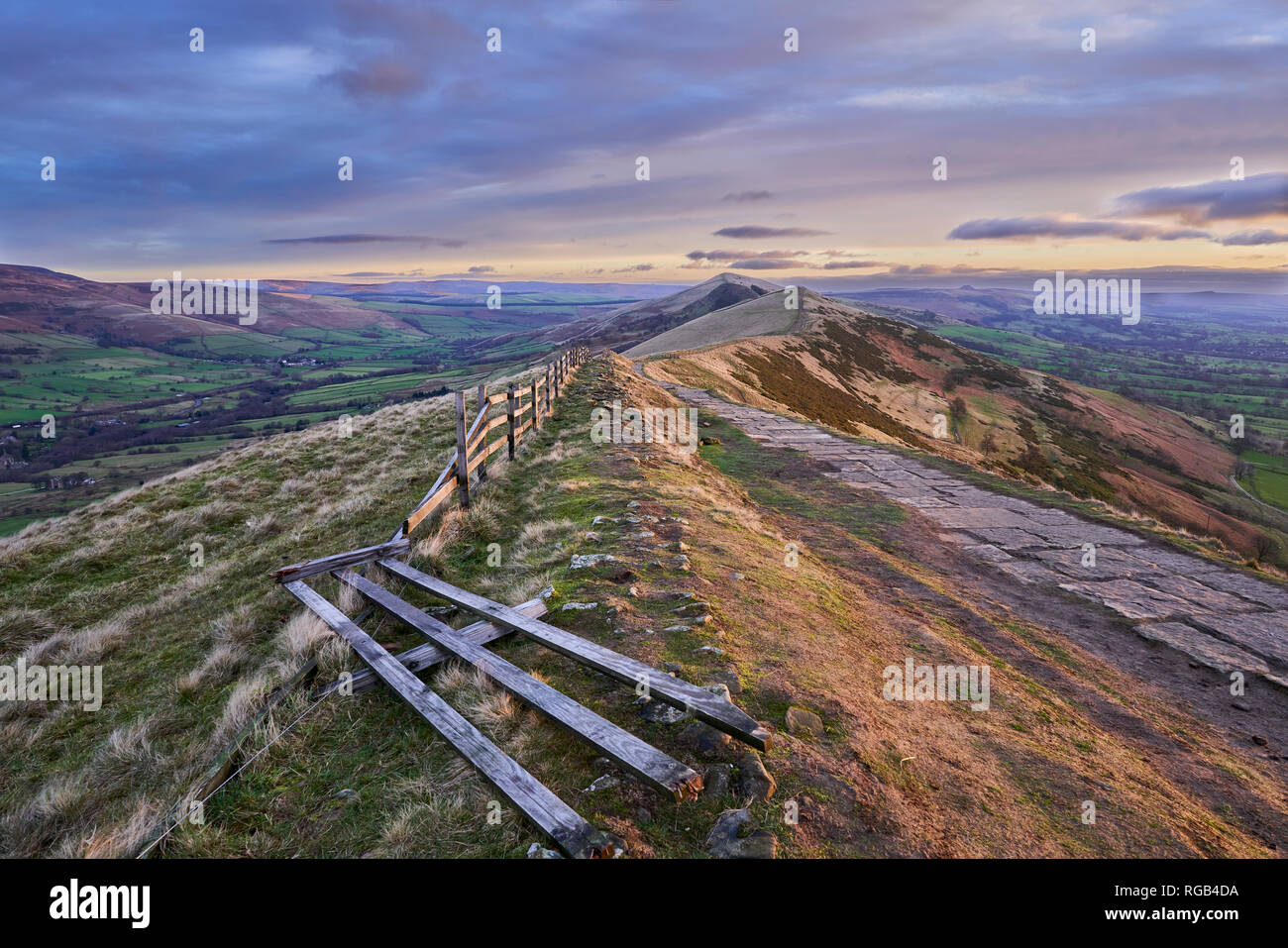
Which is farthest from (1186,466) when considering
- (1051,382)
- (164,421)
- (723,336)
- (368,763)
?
(164,421)

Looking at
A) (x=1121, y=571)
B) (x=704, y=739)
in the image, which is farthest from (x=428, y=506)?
(x=1121, y=571)

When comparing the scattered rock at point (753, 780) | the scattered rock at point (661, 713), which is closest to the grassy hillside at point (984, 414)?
the scattered rock at point (661, 713)

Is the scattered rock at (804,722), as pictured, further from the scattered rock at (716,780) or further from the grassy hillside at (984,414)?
the grassy hillside at (984,414)

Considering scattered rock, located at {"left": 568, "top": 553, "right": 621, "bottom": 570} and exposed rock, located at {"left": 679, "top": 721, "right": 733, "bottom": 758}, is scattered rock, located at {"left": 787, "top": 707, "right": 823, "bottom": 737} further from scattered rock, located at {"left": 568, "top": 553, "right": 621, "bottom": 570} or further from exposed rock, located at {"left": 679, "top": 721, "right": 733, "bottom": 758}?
scattered rock, located at {"left": 568, "top": 553, "right": 621, "bottom": 570}

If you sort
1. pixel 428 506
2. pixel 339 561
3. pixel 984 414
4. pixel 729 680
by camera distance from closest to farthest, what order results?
Result: pixel 729 680
pixel 339 561
pixel 428 506
pixel 984 414

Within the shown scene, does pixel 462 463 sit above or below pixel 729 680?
above

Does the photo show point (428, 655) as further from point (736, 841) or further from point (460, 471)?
point (460, 471)

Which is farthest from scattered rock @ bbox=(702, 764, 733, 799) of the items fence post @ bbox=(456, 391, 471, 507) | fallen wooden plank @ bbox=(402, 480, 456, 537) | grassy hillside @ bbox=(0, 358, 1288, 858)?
fence post @ bbox=(456, 391, 471, 507)
